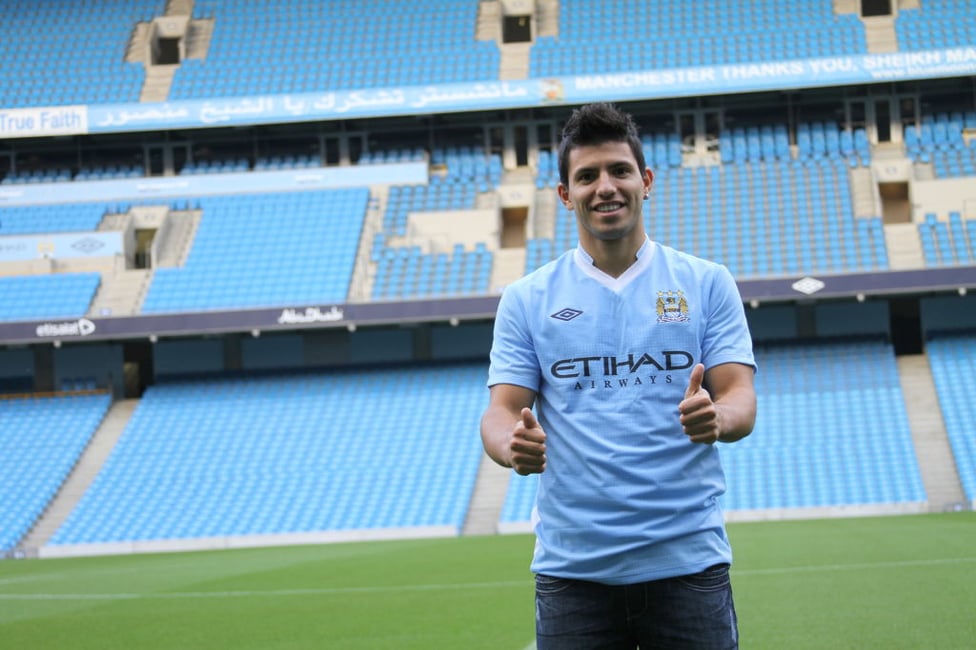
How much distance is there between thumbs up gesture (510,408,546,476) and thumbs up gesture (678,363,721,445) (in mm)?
358

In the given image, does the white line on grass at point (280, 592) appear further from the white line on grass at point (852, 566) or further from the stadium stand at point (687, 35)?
the stadium stand at point (687, 35)

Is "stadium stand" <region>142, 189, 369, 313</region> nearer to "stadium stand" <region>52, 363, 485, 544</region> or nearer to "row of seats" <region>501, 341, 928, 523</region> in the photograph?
"stadium stand" <region>52, 363, 485, 544</region>

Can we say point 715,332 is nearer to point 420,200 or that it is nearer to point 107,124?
point 420,200

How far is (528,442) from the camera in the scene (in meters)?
2.90

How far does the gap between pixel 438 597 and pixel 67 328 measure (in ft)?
70.6

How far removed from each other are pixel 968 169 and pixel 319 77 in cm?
1976

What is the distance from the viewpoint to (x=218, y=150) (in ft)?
124

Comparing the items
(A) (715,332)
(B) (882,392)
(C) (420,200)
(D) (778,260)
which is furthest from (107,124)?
(A) (715,332)

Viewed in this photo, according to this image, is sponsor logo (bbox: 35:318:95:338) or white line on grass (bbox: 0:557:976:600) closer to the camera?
white line on grass (bbox: 0:557:976:600)

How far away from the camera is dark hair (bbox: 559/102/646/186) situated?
3.16 meters

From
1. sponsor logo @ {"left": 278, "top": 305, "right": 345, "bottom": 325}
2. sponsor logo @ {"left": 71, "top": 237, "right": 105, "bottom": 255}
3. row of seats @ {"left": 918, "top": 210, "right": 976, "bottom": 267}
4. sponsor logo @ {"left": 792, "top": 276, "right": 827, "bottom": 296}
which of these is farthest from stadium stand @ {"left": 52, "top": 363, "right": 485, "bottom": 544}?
row of seats @ {"left": 918, "top": 210, "right": 976, "bottom": 267}

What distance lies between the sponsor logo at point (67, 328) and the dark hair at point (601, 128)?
2968 cm

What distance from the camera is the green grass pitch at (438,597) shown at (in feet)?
30.0

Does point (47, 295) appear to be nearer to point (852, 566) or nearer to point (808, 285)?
point (808, 285)
